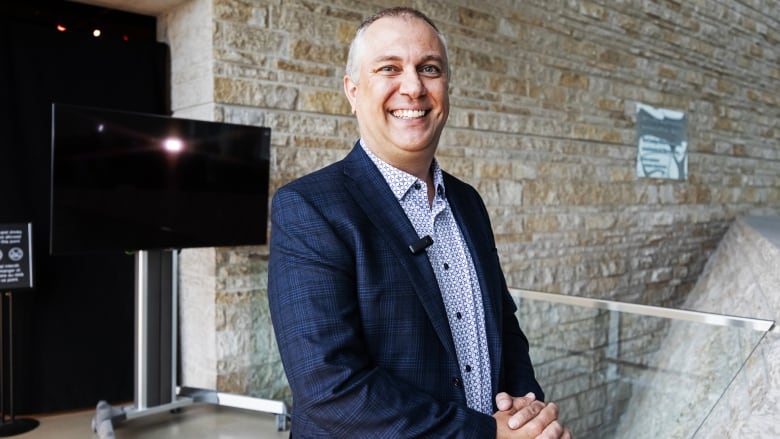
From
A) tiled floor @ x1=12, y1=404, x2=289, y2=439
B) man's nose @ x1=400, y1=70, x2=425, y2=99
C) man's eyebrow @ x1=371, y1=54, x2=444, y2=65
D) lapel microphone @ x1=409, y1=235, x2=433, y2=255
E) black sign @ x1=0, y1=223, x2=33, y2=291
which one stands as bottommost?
tiled floor @ x1=12, y1=404, x2=289, y2=439

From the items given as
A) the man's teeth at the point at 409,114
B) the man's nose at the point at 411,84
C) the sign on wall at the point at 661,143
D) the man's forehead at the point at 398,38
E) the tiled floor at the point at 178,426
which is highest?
the sign on wall at the point at 661,143

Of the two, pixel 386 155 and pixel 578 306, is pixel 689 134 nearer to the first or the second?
pixel 578 306

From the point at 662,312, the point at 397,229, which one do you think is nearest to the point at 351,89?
the point at 397,229

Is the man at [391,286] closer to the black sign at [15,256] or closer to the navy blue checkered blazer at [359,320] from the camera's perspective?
the navy blue checkered blazer at [359,320]

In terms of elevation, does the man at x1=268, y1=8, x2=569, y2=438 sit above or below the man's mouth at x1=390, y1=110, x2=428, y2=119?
below

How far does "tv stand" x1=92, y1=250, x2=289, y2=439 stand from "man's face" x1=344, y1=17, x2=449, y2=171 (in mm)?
1989

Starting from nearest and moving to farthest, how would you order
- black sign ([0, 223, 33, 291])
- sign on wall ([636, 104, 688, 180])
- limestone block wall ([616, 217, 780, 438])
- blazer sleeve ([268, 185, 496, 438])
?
blazer sleeve ([268, 185, 496, 438]), limestone block wall ([616, 217, 780, 438]), black sign ([0, 223, 33, 291]), sign on wall ([636, 104, 688, 180])

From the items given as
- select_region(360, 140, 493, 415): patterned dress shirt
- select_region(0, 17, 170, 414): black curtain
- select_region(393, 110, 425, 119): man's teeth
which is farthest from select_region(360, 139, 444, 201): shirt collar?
select_region(0, 17, 170, 414): black curtain

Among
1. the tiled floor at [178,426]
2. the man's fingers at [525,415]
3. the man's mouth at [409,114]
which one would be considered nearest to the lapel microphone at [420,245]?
the man's mouth at [409,114]

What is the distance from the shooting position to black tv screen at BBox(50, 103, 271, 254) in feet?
8.21

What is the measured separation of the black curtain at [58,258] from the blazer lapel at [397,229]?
235 cm

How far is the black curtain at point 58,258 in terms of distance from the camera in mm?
3084

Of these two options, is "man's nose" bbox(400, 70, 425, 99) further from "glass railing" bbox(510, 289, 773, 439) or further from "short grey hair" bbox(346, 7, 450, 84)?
"glass railing" bbox(510, 289, 773, 439)

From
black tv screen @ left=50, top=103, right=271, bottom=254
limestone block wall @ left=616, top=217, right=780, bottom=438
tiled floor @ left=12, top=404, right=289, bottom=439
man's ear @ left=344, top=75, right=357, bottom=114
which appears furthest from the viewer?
tiled floor @ left=12, top=404, right=289, bottom=439
